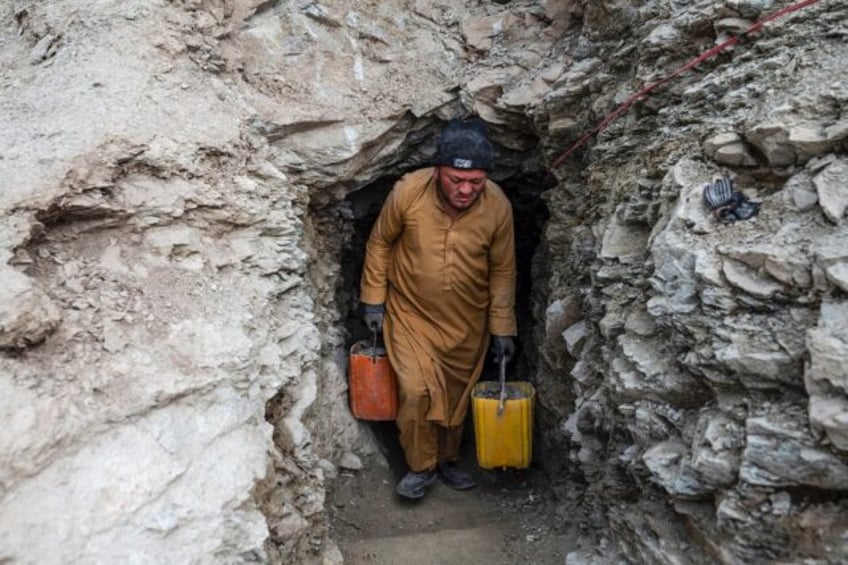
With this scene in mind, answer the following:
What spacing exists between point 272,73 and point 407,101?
2.86 feet

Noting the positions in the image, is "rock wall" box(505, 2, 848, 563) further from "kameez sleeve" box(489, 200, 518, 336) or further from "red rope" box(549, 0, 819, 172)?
"kameez sleeve" box(489, 200, 518, 336)

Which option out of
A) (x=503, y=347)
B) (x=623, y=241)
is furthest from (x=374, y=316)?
(x=623, y=241)

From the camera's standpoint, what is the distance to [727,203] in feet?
8.39

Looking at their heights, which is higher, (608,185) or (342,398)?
(608,185)

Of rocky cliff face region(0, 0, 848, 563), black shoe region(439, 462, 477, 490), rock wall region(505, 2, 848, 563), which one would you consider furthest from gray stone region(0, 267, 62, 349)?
black shoe region(439, 462, 477, 490)

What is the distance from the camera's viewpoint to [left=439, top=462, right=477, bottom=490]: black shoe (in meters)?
4.52

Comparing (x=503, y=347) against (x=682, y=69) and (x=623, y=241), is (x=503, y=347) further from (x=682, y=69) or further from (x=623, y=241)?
(x=682, y=69)

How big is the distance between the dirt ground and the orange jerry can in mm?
417

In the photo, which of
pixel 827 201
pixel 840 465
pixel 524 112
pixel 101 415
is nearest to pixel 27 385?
pixel 101 415

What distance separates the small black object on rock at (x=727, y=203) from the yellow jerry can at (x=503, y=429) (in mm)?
1705

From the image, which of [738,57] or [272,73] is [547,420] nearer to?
[738,57]

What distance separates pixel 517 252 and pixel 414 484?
92.5 inches

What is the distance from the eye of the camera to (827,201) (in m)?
2.19

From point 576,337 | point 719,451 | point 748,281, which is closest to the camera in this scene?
point 719,451
